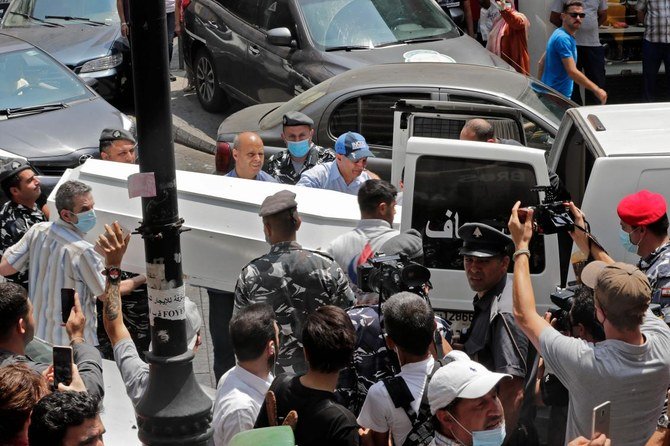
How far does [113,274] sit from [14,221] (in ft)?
5.89

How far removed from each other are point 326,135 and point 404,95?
76cm

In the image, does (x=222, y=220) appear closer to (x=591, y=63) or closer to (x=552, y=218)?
(x=552, y=218)

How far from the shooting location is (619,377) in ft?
15.1

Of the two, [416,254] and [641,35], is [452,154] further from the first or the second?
[641,35]

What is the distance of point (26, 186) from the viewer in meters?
A: 7.40

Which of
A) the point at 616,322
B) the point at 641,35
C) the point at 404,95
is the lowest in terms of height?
the point at 641,35

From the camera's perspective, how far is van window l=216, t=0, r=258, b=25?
13117mm

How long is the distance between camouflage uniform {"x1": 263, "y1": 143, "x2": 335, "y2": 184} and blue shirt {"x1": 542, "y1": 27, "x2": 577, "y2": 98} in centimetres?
380

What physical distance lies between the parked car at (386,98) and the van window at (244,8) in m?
3.38

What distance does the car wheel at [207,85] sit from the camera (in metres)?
14.0

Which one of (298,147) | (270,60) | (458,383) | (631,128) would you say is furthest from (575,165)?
(270,60)

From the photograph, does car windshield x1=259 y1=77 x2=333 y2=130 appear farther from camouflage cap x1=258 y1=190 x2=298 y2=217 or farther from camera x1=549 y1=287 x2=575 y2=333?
camera x1=549 y1=287 x2=575 y2=333

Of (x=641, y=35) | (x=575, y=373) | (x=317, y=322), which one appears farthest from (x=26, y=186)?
(x=641, y=35)

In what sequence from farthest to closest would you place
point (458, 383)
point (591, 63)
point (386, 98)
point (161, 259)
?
point (591, 63) → point (386, 98) → point (161, 259) → point (458, 383)
